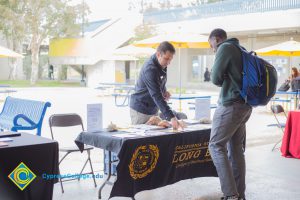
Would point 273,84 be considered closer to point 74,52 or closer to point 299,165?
point 299,165

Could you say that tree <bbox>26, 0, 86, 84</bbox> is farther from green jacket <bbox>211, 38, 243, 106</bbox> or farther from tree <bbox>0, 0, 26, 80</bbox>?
green jacket <bbox>211, 38, 243, 106</bbox>

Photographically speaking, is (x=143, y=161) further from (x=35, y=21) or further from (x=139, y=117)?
(x=35, y=21)

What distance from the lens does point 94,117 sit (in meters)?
4.19

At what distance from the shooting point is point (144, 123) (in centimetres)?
461

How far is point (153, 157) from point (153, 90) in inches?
24.1

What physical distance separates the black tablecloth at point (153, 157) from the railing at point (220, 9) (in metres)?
17.3

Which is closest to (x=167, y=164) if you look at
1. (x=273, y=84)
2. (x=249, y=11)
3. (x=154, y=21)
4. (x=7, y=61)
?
(x=273, y=84)

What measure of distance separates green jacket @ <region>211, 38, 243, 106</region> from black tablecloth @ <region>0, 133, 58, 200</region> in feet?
4.92

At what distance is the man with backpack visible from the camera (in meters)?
3.87

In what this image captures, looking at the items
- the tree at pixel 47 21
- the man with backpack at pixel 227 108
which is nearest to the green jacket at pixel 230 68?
the man with backpack at pixel 227 108

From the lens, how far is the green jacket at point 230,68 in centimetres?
385

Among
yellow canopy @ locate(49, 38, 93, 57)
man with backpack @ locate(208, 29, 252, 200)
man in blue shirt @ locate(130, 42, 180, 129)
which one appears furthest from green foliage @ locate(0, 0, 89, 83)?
man with backpack @ locate(208, 29, 252, 200)

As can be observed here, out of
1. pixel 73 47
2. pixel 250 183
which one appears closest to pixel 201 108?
pixel 250 183

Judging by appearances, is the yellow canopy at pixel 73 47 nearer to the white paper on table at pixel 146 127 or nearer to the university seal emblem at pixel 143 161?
the white paper on table at pixel 146 127
